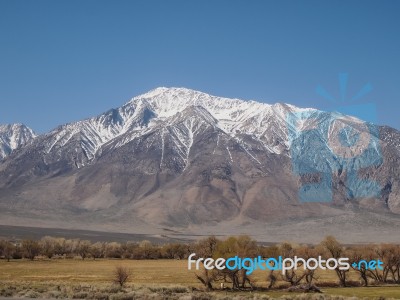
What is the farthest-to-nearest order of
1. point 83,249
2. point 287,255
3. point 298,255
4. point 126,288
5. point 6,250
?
point 83,249, point 6,250, point 287,255, point 298,255, point 126,288

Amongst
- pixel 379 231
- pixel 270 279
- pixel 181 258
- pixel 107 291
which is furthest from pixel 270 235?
pixel 107 291

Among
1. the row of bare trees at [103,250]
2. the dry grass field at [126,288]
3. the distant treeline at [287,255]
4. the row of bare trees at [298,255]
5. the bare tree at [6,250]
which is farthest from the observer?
the row of bare trees at [103,250]

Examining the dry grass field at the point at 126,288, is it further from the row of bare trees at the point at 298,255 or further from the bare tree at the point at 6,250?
the bare tree at the point at 6,250

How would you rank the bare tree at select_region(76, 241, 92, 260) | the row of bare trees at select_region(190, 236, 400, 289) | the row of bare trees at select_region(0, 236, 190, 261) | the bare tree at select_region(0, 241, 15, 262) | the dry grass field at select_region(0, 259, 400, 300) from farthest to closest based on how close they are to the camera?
the bare tree at select_region(76, 241, 92, 260)
the row of bare trees at select_region(0, 236, 190, 261)
the bare tree at select_region(0, 241, 15, 262)
the row of bare trees at select_region(190, 236, 400, 289)
the dry grass field at select_region(0, 259, 400, 300)

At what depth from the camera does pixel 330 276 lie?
2840 inches

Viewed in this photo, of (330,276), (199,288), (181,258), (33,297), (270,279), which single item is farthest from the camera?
(181,258)

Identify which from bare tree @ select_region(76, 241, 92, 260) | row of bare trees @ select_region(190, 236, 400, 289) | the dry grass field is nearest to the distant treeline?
row of bare trees @ select_region(190, 236, 400, 289)

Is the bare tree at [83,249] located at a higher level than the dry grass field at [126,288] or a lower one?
higher

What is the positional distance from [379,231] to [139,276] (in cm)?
14560

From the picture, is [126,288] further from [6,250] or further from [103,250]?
[103,250]

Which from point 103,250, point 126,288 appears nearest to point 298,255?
point 126,288

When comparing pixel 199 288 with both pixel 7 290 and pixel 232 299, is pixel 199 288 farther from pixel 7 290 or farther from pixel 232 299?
pixel 7 290

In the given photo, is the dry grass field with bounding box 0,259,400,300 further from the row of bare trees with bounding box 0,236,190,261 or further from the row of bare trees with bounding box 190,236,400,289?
the row of bare trees with bounding box 0,236,190,261

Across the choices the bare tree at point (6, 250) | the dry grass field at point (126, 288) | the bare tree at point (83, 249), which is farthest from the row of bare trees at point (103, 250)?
the dry grass field at point (126, 288)
